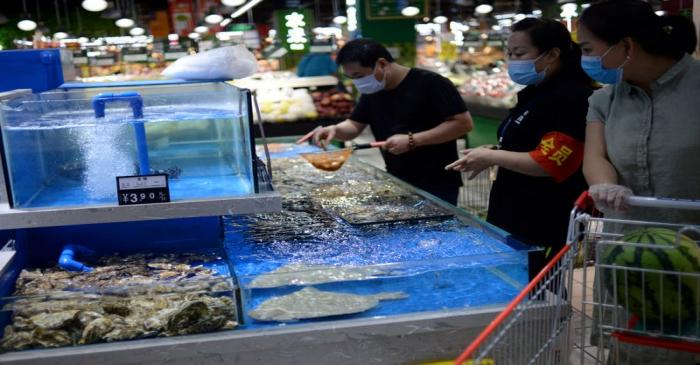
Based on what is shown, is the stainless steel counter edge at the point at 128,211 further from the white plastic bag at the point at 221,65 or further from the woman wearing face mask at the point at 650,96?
the woman wearing face mask at the point at 650,96

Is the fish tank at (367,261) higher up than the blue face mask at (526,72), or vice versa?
the blue face mask at (526,72)

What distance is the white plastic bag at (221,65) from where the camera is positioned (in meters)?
2.79

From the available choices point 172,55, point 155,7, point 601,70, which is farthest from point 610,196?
point 155,7

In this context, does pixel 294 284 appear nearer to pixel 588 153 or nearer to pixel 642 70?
pixel 588 153

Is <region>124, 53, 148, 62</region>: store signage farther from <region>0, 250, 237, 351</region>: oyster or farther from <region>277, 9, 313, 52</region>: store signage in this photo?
<region>0, 250, 237, 351</region>: oyster

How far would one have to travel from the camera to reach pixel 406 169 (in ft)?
13.0

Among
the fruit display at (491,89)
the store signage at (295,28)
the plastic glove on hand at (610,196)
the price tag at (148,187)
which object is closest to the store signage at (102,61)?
the store signage at (295,28)

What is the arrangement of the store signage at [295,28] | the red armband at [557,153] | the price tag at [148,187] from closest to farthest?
1. the price tag at [148,187]
2. the red armband at [557,153]
3. the store signage at [295,28]

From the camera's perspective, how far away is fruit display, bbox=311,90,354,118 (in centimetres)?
885

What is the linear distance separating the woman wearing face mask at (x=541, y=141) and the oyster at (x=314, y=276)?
851mm

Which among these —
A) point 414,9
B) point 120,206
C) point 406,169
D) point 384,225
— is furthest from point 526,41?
point 414,9

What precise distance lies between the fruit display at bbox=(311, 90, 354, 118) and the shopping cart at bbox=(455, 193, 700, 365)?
6920 mm

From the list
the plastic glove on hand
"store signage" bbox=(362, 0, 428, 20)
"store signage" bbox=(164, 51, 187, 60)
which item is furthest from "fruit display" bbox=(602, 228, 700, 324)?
"store signage" bbox=(164, 51, 187, 60)

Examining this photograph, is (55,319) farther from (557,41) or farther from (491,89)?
(491,89)
